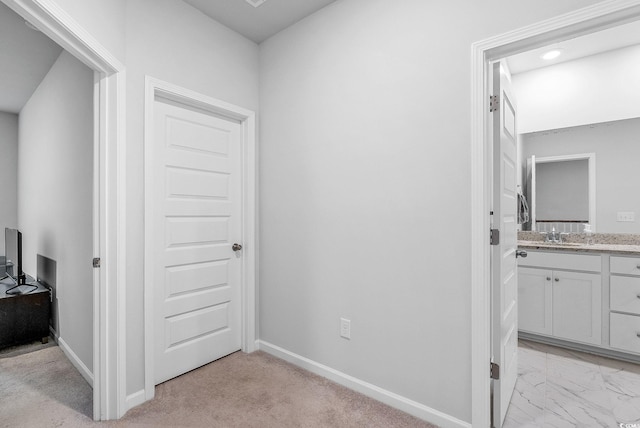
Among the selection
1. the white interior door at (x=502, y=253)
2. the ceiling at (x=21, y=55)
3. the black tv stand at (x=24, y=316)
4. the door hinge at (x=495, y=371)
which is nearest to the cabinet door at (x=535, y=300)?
the white interior door at (x=502, y=253)

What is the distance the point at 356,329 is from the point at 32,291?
2.94 m

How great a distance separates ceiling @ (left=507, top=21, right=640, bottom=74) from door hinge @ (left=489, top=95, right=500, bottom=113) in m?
1.31

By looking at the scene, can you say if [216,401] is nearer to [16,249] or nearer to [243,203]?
[243,203]

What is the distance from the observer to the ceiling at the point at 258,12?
2199mm

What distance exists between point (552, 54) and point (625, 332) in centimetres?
239

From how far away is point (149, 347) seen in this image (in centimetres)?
199

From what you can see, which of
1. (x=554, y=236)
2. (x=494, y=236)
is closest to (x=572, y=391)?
(x=494, y=236)

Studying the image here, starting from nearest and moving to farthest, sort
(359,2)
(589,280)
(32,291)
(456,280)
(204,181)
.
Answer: (456,280) → (359,2) → (204,181) → (589,280) → (32,291)

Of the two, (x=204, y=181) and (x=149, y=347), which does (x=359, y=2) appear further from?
(x=149, y=347)

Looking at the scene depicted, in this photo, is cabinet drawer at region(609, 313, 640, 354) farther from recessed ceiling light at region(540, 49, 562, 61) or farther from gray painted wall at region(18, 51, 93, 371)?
gray painted wall at region(18, 51, 93, 371)

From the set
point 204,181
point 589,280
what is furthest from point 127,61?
point 589,280

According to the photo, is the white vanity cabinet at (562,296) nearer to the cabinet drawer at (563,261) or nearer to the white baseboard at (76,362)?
the cabinet drawer at (563,261)

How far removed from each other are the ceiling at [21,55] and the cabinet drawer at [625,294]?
16.1ft

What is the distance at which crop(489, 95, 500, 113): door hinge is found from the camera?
162cm
